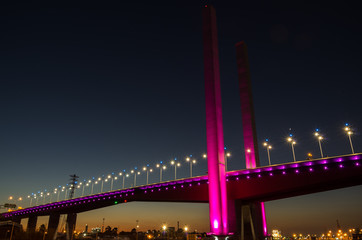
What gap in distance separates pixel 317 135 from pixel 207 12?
32.7 meters

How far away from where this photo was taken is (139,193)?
79.6 meters

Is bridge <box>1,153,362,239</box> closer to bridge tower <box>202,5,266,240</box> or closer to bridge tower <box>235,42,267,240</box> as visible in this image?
bridge tower <box>235,42,267,240</box>

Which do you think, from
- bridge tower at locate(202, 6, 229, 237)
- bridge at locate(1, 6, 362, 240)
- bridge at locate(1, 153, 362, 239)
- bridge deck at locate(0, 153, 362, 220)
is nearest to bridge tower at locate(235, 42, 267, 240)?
bridge at locate(1, 6, 362, 240)

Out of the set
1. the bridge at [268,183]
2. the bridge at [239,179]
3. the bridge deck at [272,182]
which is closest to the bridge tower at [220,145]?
the bridge at [239,179]

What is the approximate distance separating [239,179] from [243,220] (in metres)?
11.8

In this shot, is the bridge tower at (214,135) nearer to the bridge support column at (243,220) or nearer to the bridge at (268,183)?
the bridge at (268,183)

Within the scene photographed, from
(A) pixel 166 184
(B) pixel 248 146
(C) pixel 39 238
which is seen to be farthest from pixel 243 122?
(C) pixel 39 238

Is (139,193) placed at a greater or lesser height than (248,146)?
lesser

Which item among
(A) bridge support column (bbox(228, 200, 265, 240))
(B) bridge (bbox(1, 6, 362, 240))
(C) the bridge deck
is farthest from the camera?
(A) bridge support column (bbox(228, 200, 265, 240))

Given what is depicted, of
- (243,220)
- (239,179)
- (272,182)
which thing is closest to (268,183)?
(272,182)

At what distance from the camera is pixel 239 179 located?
6041 cm

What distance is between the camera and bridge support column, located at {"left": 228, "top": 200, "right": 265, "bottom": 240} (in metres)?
60.2

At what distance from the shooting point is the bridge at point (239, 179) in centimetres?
5059

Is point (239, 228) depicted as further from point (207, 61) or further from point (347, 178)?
point (207, 61)
